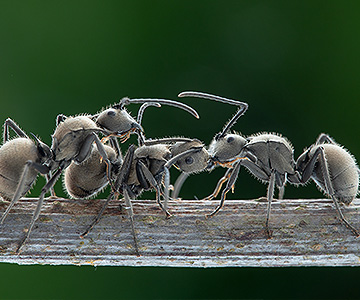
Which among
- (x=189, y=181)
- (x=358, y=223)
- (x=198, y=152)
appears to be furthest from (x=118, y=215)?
(x=189, y=181)

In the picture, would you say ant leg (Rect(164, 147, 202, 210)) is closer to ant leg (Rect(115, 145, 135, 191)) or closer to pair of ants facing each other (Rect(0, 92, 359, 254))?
pair of ants facing each other (Rect(0, 92, 359, 254))

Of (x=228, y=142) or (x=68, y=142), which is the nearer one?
(x=68, y=142)

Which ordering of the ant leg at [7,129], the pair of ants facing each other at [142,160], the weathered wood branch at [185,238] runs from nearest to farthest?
the weathered wood branch at [185,238], the pair of ants facing each other at [142,160], the ant leg at [7,129]

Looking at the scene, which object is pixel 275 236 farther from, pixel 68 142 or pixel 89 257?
pixel 68 142

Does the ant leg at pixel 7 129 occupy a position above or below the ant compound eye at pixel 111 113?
below

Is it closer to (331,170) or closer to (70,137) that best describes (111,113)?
(70,137)

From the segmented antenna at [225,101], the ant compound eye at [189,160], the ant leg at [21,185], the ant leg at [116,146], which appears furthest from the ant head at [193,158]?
the ant leg at [21,185]

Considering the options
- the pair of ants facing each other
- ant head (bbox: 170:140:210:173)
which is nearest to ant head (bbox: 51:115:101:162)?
the pair of ants facing each other

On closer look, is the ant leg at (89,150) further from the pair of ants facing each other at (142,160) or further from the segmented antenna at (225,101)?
the segmented antenna at (225,101)
